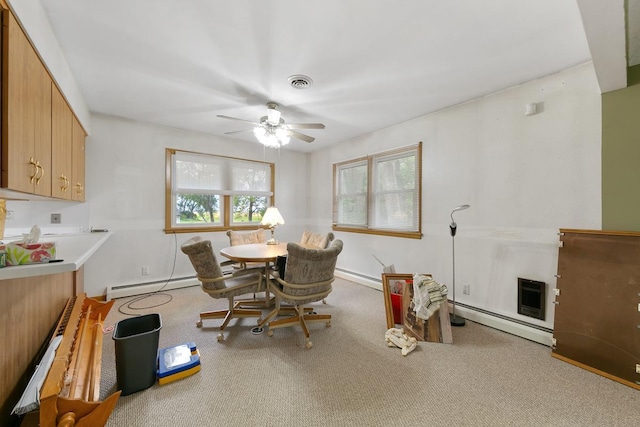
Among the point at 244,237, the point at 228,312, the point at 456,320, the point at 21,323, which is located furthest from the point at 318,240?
the point at 21,323

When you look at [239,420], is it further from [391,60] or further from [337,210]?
[337,210]

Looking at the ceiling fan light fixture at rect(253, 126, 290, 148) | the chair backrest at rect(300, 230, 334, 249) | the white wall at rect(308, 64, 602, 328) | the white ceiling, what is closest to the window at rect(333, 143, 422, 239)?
the white wall at rect(308, 64, 602, 328)

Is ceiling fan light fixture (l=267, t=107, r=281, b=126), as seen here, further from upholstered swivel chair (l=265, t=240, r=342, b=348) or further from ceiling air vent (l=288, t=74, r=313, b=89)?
upholstered swivel chair (l=265, t=240, r=342, b=348)

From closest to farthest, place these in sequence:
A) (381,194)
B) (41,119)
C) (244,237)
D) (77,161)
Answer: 1. (41,119)
2. (77,161)
3. (244,237)
4. (381,194)

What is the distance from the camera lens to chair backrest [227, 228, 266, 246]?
364cm

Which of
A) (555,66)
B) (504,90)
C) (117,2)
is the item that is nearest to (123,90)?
(117,2)

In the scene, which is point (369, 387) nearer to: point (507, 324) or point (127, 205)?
point (507, 324)

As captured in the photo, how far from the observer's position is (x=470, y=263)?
9.52ft

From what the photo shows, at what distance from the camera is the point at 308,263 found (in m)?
2.19

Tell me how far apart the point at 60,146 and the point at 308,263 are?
2.26 metres

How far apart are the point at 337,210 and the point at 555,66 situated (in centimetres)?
337

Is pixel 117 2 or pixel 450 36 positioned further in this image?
pixel 450 36

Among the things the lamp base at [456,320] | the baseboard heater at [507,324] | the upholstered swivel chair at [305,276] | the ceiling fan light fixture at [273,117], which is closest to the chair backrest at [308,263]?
the upholstered swivel chair at [305,276]

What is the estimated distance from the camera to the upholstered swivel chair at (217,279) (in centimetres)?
227
